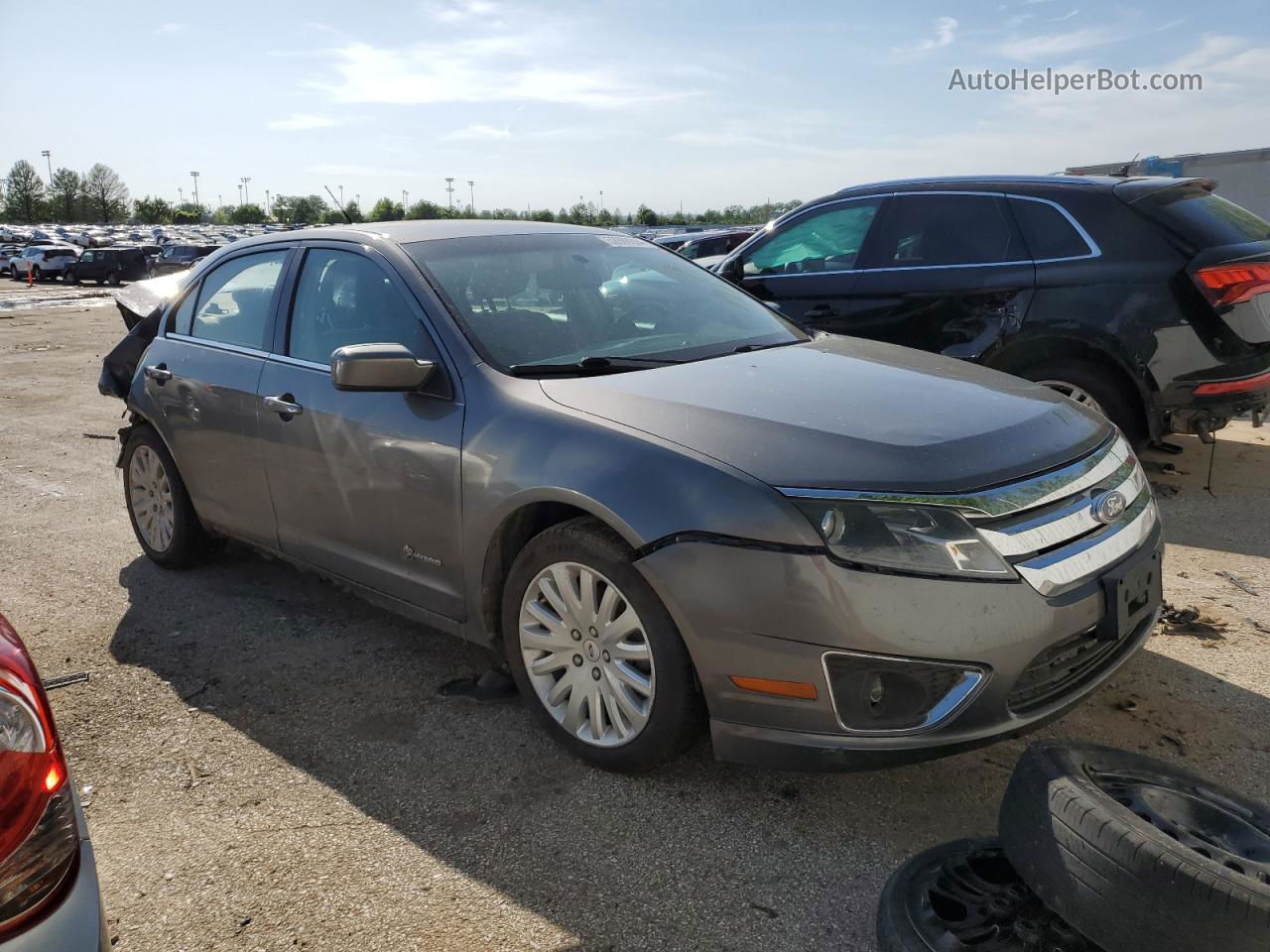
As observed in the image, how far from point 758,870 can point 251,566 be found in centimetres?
342

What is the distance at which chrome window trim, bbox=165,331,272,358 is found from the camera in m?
4.20

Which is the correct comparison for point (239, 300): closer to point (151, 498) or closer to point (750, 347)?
point (151, 498)

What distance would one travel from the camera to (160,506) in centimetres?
498

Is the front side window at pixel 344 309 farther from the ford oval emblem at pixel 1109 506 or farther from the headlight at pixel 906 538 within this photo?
the ford oval emblem at pixel 1109 506

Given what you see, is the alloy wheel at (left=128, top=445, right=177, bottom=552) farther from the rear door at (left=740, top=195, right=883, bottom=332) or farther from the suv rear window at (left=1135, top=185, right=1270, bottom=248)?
the suv rear window at (left=1135, top=185, right=1270, bottom=248)

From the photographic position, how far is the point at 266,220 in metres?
139

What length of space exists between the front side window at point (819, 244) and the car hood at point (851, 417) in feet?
10.4

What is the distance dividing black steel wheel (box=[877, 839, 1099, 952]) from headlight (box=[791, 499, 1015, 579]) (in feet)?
2.19

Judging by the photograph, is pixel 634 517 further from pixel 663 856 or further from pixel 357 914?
pixel 357 914

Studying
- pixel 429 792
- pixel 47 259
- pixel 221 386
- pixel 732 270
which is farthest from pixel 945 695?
pixel 47 259

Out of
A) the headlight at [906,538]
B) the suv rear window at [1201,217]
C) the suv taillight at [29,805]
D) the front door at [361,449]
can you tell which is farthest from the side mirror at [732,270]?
the suv taillight at [29,805]

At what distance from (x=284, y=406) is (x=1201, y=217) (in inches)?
192

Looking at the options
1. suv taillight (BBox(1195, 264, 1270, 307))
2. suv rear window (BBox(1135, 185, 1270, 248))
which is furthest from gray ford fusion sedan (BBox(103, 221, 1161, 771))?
suv rear window (BBox(1135, 185, 1270, 248))

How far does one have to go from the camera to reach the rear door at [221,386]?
13.7ft
